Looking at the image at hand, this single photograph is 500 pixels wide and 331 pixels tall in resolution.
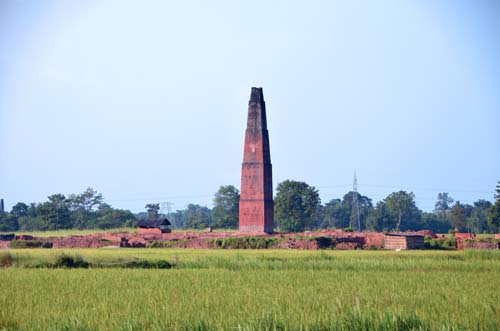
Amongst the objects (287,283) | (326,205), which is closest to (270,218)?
(287,283)

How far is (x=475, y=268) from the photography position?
21.9 metres

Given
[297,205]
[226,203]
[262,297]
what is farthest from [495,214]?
[262,297]

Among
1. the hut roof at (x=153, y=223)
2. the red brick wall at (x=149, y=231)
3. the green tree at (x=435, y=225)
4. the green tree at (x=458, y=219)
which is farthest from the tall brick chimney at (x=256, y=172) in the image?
the green tree at (x=435, y=225)

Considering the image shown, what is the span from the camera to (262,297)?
14.9m

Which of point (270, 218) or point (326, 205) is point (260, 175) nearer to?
point (270, 218)

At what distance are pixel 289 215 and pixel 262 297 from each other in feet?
198

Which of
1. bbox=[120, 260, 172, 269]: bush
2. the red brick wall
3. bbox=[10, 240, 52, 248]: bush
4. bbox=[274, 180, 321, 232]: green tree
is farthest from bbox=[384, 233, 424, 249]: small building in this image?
bbox=[274, 180, 321, 232]: green tree

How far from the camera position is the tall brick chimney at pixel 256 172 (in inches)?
1987

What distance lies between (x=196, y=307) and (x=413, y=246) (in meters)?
25.5

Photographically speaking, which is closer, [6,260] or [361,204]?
[6,260]

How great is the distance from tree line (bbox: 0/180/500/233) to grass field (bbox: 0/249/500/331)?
4555 centimetres

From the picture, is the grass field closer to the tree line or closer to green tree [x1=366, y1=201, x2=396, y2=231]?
the tree line

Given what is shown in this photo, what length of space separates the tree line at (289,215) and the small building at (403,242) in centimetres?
2733

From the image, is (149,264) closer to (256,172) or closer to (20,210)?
(256,172)
